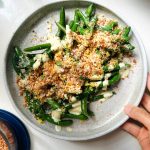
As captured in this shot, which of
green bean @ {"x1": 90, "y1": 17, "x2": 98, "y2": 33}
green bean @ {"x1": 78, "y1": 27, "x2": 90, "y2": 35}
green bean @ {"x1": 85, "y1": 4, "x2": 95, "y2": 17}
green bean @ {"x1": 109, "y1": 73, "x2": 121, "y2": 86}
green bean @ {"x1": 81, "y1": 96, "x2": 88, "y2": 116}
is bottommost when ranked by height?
green bean @ {"x1": 81, "y1": 96, "x2": 88, "y2": 116}

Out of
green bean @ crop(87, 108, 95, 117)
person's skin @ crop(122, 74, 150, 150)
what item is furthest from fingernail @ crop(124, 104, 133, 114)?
green bean @ crop(87, 108, 95, 117)

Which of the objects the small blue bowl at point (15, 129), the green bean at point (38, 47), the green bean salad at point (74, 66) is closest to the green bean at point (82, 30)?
the green bean salad at point (74, 66)

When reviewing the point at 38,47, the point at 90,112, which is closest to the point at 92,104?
the point at 90,112

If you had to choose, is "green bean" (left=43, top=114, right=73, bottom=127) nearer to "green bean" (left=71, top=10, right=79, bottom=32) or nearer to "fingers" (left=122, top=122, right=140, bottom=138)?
"fingers" (left=122, top=122, right=140, bottom=138)

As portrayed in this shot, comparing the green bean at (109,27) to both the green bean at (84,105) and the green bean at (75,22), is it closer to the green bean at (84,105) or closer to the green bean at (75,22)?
the green bean at (75,22)

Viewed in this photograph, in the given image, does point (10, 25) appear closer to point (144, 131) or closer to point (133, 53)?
point (133, 53)

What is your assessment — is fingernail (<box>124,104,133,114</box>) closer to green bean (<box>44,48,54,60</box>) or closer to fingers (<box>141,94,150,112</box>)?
fingers (<box>141,94,150,112</box>)

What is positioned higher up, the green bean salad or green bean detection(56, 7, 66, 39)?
green bean detection(56, 7, 66, 39)

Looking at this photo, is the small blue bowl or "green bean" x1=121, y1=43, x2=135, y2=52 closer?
"green bean" x1=121, y1=43, x2=135, y2=52
